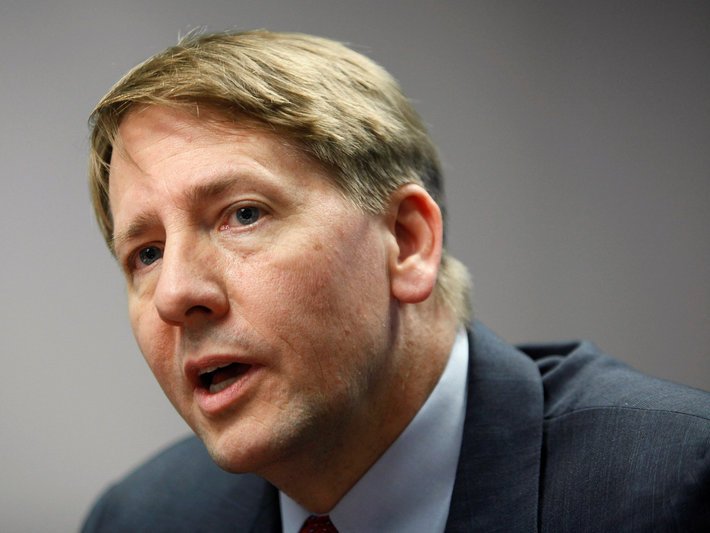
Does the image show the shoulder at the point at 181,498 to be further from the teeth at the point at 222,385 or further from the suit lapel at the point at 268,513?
the teeth at the point at 222,385

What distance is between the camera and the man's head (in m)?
1.59

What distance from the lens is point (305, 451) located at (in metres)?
1.72

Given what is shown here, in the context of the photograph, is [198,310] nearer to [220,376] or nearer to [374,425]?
[220,376]

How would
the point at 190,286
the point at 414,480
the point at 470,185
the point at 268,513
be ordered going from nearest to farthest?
the point at 190,286, the point at 414,480, the point at 268,513, the point at 470,185

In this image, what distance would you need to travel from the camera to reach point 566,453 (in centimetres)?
171

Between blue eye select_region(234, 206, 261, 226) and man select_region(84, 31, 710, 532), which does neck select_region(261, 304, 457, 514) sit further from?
blue eye select_region(234, 206, 261, 226)

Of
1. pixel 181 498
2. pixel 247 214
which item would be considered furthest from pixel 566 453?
pixel 181 498

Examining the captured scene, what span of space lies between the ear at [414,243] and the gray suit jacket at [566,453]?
265mm

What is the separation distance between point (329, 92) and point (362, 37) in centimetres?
133

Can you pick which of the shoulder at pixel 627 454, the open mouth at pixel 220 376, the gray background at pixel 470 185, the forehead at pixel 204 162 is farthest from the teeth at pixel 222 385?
the gray background at pixel 470 185

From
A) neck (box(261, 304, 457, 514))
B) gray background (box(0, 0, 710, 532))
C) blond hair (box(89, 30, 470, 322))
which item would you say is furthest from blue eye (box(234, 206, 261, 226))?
gray background (box(0, 0, 710, 532))

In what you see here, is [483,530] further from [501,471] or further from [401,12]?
[401,12]

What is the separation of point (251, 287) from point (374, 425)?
0.44 meters

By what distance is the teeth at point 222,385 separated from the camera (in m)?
1.62
